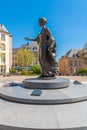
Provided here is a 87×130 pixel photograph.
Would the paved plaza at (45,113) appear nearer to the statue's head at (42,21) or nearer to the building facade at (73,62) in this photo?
the statue's head at (42,21)

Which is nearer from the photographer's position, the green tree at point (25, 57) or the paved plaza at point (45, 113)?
the paved plaza at point (45, 113)

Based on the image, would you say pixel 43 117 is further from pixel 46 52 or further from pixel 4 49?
pixel 4 49

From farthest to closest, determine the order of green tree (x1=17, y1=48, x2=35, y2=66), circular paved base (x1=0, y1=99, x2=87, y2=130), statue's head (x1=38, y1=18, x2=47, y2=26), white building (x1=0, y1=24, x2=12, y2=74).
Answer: green tree (x1=17, y1=48, x2=35, y2=66), white building (x1=0, y1=24, x2=12, y2=74), statue's head (x1=38, y1=18, x2=47, y2=26), circular paved base (x1=0, y1=99, x2=87, y2=130)

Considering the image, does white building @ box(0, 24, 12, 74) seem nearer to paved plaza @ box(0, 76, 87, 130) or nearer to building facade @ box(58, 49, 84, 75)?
building facade @ box(58, 49, 84, 75)

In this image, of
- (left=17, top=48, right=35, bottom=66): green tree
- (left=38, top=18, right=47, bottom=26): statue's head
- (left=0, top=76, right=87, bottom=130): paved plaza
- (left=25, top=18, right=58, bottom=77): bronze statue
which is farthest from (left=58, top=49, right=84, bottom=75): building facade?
(left=0, top=76, right=87, bottom=130): paved plaza

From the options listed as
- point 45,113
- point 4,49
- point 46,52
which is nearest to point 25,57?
point 4,49

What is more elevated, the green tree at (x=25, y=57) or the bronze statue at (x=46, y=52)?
the green tree at (x=25, y=57)

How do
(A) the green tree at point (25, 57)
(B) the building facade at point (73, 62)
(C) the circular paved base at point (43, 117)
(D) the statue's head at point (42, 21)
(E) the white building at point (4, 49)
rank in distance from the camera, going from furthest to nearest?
(B) the building facade at point (73, 62) → (A) the green tree at point (25, 57) → (E) the white building at point (4, 49) → (D) the statue's head at point (42, 21) → (C) the circular paved base at point (43, 117)

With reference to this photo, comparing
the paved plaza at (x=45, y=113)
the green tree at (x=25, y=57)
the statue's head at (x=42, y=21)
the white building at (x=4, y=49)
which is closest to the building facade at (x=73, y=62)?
the green tree at (x=25, y=57)

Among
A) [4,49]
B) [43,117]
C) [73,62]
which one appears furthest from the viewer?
[73,62]

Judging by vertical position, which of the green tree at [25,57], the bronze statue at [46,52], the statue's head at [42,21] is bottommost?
the bronze statue at [46,52]

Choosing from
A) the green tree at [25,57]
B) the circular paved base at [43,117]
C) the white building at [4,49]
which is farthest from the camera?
the green tree at [25,57]

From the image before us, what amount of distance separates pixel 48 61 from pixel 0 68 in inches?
1363

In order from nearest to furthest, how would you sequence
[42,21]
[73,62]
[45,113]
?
1. [45,113]
2. [42,21]
3. [73,62]
